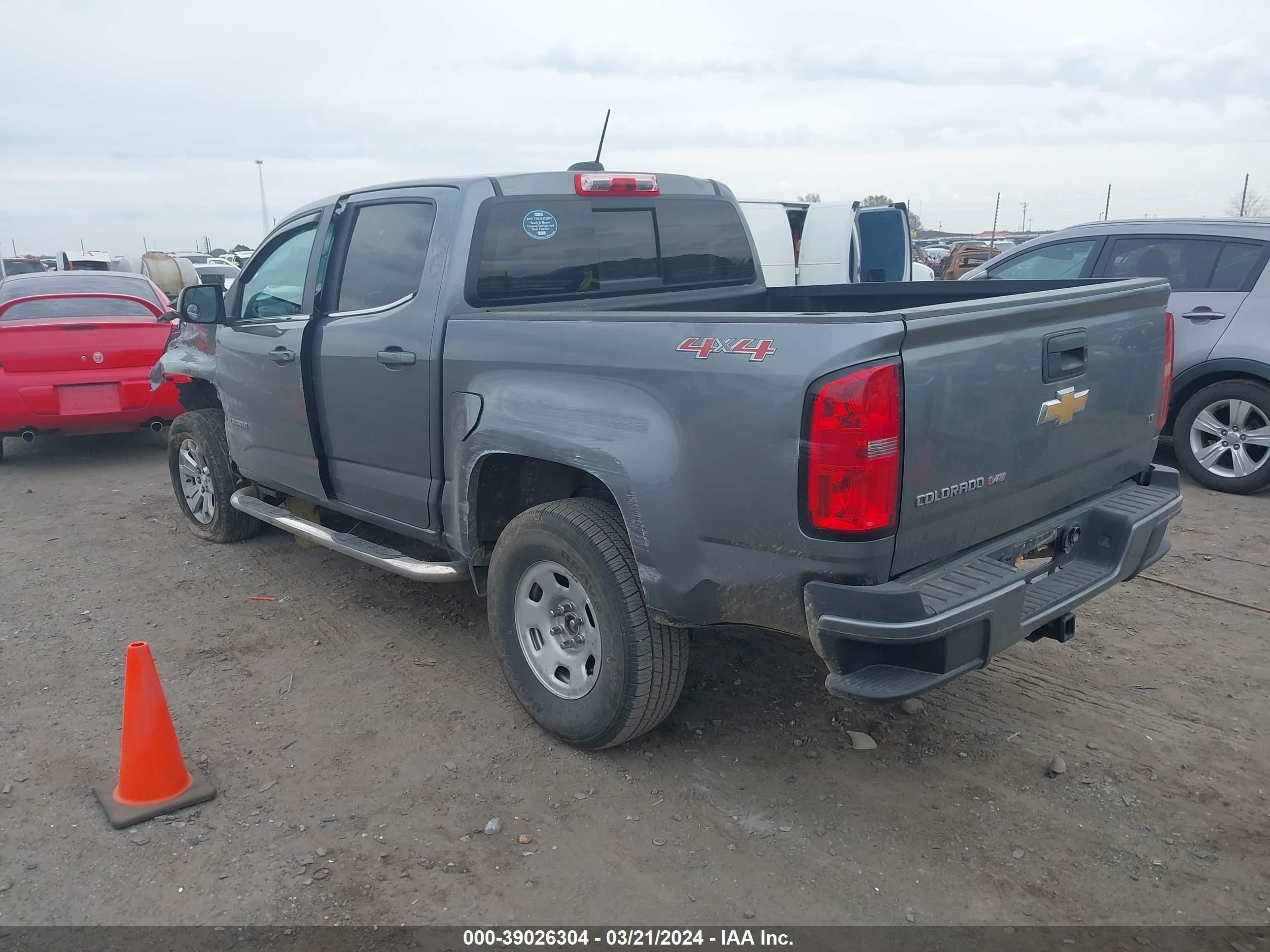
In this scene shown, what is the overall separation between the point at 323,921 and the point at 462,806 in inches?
24.8

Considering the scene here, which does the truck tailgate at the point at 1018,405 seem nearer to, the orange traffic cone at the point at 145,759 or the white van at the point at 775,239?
the orange traffic cone at the point at 145,759

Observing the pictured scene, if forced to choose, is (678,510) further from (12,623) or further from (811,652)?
(12,623)

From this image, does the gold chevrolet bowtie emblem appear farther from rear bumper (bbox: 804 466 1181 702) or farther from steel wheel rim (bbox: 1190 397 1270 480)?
steel wheel rim (bbox: 1190 397 1270 480)

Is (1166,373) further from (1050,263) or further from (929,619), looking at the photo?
(1050,263)

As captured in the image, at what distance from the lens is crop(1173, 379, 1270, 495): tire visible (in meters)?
6.51

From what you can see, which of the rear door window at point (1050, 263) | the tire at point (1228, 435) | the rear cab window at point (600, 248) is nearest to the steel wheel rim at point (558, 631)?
the rear cab window at point (600, 248)

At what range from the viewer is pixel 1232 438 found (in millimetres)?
6625

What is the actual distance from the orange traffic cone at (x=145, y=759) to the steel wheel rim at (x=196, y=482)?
2.92m

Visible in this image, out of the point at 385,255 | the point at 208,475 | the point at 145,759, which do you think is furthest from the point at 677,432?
the point at 208,475

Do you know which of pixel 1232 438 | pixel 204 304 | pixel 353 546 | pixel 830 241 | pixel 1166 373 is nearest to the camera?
pixel 1166 373

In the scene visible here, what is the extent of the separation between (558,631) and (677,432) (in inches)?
40.5

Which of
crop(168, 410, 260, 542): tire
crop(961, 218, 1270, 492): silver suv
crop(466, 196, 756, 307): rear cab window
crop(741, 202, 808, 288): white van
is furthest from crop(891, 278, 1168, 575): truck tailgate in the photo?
crop(741, 202, 808, 288): white van

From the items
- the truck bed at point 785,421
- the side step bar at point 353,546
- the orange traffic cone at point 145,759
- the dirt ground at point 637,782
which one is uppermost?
the truck bed at point 785,421

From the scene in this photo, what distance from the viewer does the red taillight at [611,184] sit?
4082mm
